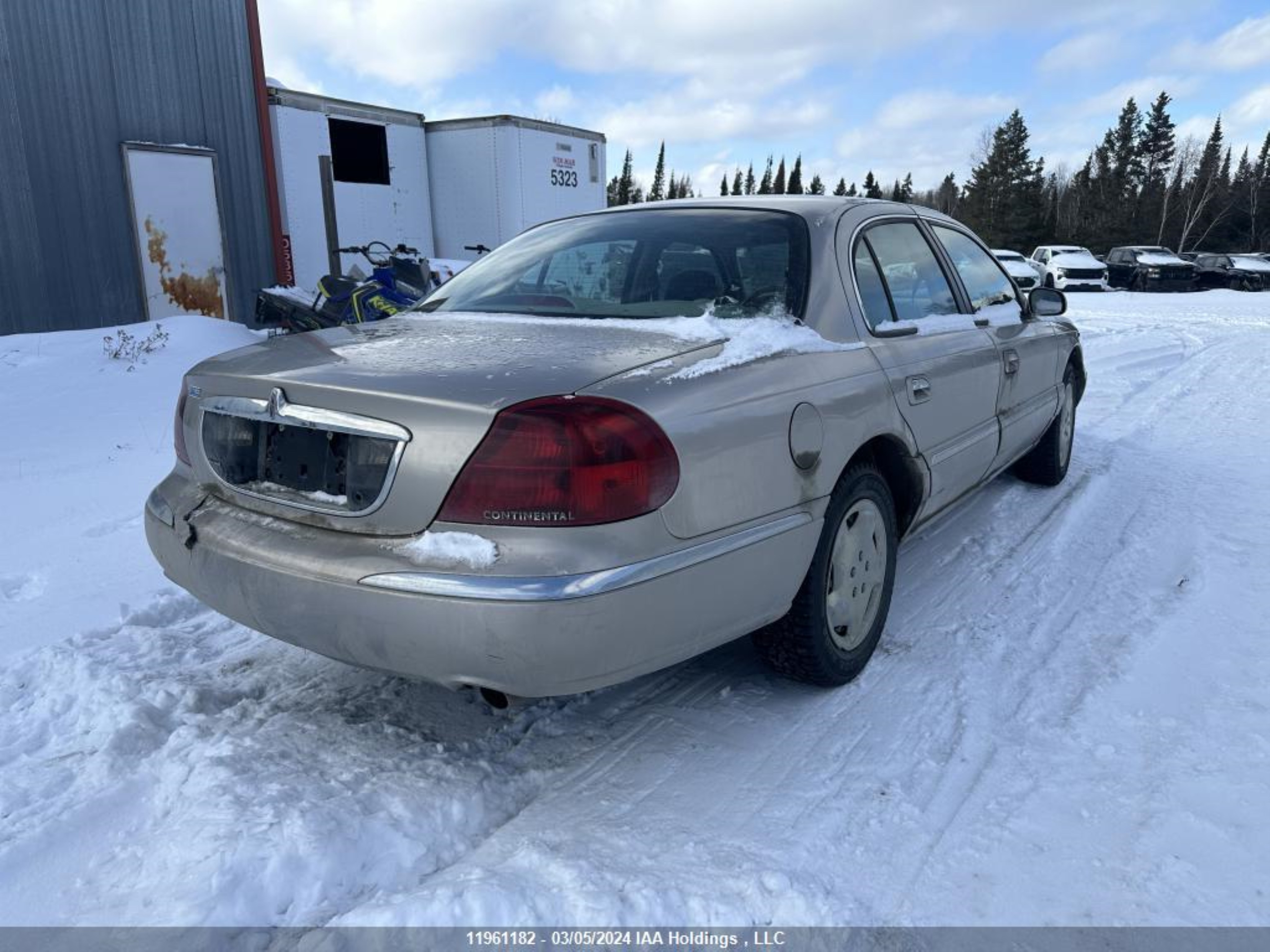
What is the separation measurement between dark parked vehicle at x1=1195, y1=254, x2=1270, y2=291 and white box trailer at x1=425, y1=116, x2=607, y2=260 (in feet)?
77.3

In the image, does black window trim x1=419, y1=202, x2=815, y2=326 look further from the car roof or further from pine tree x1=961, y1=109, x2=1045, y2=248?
pine tree x1=961, y1=109, x2=1045, y2=248

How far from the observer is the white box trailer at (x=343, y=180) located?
1198 centimetres

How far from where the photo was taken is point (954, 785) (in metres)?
2.36

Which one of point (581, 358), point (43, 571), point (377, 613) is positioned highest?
point (581, 358)

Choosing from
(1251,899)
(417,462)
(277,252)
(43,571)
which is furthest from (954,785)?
(277,252)

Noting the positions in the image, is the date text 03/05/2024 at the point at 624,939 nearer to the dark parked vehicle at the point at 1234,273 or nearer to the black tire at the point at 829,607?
the black tire at the point at 829,607

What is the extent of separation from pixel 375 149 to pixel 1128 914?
47.8ft

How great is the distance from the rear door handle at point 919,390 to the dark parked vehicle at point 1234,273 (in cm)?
3074

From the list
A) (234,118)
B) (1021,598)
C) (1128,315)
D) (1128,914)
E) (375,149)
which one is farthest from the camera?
(1128,315)

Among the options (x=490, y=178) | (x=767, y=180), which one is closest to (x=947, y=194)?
(x=767, y=180)

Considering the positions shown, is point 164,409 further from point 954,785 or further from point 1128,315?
point 1128,315

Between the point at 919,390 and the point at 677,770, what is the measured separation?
5.29 feet

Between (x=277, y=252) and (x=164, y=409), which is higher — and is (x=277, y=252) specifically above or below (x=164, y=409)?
above

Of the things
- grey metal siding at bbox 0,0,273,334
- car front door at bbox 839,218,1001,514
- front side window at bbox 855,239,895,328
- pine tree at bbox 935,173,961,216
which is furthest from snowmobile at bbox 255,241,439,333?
pine tree at bbox 935,173,961,216
